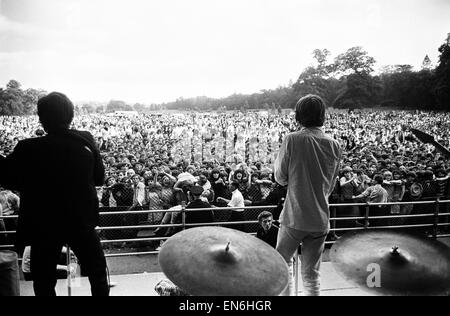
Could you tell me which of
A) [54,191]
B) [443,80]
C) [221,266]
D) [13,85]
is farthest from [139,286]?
[443,80]

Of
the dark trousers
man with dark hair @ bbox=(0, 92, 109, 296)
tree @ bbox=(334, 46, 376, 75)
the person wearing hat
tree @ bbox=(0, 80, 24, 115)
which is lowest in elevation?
the person wearing hat

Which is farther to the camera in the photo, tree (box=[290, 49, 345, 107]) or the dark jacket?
tree (box=[290, 49, 345, 107])

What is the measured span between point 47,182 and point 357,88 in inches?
2586

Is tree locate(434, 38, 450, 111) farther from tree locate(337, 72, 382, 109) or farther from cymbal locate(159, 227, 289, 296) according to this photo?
cymbal locate(159, 227, 289, 296)

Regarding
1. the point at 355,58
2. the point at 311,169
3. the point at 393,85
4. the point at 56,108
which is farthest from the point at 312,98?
the point at 355,58

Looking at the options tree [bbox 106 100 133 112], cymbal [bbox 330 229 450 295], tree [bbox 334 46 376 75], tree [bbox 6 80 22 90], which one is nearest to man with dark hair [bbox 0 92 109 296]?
cymbal [bbox 330 229 450 295]

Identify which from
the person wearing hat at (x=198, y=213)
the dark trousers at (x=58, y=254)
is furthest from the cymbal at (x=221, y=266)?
the person wearing hat at (x=198, y=213)

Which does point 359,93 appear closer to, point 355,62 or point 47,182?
point 355,62

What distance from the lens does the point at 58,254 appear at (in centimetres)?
239

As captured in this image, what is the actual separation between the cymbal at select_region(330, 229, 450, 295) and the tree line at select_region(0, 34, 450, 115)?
164ft

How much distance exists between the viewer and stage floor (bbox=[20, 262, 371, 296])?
3.99 meters

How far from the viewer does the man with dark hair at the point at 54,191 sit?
88.2 inches

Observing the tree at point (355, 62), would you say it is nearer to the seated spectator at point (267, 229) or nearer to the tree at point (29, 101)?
the tree at point (29, 101)
